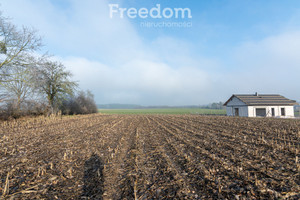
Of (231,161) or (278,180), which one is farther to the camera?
(231,161)

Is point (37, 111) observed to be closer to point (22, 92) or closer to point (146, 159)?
point (22, 92)

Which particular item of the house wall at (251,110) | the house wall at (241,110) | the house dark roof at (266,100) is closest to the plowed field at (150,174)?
the house wall at (251,110)

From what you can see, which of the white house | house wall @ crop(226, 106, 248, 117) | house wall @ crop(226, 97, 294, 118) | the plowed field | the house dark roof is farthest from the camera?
the house dark roof

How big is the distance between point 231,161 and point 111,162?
5240 millimetres

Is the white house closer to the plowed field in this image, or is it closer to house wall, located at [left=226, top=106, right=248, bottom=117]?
house wall, located at [left=226, top=106, right=248, bottom=117]

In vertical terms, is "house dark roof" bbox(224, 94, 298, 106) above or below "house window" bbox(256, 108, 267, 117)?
above

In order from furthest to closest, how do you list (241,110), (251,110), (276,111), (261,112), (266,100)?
(261,112) < (266,100) < (241,110) < (276,111) < (251,110)

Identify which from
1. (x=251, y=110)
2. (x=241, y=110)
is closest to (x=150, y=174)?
(x=251, y=110)

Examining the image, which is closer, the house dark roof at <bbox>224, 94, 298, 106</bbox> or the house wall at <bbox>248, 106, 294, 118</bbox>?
the house wall at <bbox>248, 106, 294, 118</bbox>

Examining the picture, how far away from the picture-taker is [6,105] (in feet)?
60.0

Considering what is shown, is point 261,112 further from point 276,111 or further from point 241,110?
point 241,110

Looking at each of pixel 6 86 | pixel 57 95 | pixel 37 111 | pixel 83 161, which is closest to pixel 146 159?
pixel 83 161

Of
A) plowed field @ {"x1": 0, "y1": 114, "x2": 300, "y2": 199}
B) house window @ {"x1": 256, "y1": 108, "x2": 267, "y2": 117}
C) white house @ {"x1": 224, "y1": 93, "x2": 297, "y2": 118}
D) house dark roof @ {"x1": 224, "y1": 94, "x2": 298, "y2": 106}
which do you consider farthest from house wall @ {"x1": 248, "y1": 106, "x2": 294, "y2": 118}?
plowed field @ {"x1": 0, "y1": 114, "x2": 300, "y2": 199}

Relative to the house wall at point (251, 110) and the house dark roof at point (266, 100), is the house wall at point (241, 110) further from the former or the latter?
the house dark roof at point (266, 100)
